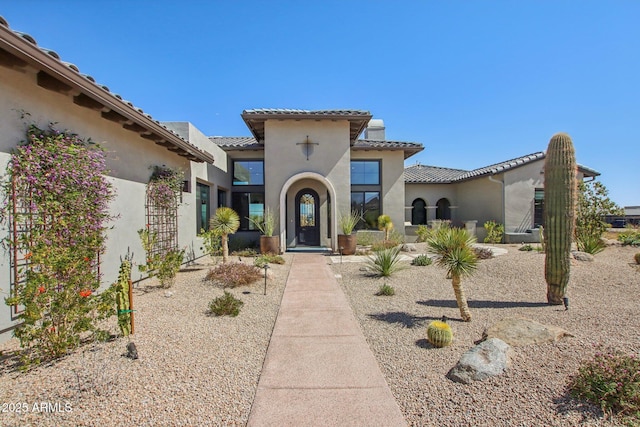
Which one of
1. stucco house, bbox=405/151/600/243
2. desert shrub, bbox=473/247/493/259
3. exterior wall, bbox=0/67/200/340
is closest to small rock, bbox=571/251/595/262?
desert shrub, bbox=473/247/493/259

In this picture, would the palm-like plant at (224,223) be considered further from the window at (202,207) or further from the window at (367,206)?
the window at (367,206)

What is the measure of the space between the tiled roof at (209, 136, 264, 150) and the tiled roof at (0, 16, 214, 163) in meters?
8.18

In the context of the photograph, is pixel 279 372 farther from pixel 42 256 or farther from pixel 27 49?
pixel 27 49

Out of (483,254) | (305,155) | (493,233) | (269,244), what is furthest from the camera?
(493,233)

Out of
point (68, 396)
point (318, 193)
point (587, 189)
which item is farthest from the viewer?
point (318, 193)

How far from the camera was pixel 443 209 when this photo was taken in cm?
2211

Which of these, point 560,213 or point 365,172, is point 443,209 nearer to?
point 365,172

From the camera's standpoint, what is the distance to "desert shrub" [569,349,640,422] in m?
2.97

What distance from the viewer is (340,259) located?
1199 centimetres

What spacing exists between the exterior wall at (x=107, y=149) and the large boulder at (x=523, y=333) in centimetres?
666

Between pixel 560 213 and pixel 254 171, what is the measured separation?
1379cm

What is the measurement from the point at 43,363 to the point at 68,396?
3.70 feet

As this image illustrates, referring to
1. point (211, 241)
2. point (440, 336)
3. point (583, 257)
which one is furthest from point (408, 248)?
point (440, 336)

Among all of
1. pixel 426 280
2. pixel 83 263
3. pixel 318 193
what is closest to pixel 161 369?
pixel 83 263
